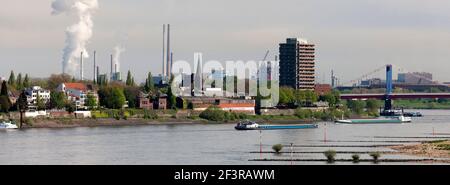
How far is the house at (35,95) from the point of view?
50744 mm

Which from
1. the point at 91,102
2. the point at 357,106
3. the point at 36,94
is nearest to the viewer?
the point at 91,102

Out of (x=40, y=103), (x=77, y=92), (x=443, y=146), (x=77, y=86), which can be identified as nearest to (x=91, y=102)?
(x=40, y=103)

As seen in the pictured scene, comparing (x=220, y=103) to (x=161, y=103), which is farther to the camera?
(x=220, y=103)

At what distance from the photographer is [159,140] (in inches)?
1254

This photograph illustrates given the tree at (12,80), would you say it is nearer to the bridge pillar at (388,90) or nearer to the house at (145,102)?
the house at (145,102)

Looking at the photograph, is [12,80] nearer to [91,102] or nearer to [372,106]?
[91,102]

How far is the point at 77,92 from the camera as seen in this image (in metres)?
55.7

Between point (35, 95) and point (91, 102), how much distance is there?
11.1 ft

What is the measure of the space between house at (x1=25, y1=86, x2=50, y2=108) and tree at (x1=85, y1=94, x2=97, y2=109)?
2.06 metres

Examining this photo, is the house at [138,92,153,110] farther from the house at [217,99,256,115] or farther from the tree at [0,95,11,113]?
the tree at [0,95,11,113]
